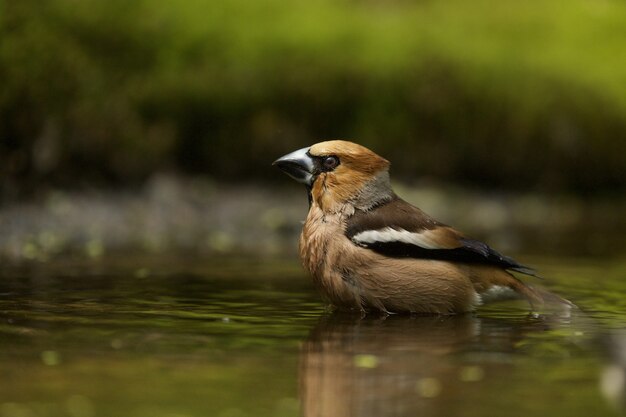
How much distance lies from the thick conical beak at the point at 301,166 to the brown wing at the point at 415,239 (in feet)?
1.94

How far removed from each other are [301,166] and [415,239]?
113 cm

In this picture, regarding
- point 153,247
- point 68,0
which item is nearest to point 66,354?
point 153,247

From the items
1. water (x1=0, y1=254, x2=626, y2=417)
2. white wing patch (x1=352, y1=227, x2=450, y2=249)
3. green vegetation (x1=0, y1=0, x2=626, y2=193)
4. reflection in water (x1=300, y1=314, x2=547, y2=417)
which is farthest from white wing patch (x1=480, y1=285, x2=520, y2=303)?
green vegetation (x1=0, y1=0, x2=626, y2=193)

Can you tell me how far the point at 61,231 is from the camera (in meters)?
12.5

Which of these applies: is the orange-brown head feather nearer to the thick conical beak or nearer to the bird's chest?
the thick conical beak

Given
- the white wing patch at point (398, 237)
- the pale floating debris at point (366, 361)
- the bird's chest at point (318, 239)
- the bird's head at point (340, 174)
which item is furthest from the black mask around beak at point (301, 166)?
the pale floating debris at point (366, 361)

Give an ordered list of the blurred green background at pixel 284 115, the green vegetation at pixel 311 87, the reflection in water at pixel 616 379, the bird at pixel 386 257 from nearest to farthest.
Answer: the reflection in water at pixel 616 379 → the bird at pixel 386 257 → the blurred green background at pixel 284 115 → the green vegetation at pixel 311 87

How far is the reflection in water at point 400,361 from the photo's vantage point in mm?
5121

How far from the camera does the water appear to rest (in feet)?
16.6

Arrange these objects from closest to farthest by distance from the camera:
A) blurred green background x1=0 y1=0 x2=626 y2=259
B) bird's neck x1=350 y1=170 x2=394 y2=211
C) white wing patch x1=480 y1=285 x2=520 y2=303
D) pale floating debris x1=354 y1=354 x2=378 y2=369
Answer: pale floating debris x1=354 y1=354 x2=378 y2=369
white wing patch x1=480 y1=285 x2=520 y2=303
bird's neck x1=350 y1=170 x2=394 y2=211
blurred green background x1=0 y1=0 x2=626 y2=259

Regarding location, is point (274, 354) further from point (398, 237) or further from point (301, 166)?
point (301, 166)

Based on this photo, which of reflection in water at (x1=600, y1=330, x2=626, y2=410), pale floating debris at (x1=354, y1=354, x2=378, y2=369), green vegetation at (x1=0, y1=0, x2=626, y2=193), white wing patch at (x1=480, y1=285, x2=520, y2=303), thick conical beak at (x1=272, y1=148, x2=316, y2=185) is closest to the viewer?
reflection in water at (x1=600, y1=330, x2=626, y2=410)

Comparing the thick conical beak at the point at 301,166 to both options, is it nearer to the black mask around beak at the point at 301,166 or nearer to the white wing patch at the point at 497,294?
the black mask around beak at the point at 301,166

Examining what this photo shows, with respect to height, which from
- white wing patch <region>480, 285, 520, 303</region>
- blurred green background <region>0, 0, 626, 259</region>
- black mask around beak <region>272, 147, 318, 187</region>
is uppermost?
blurred green background <region>0, 0, 626, 259</region>
